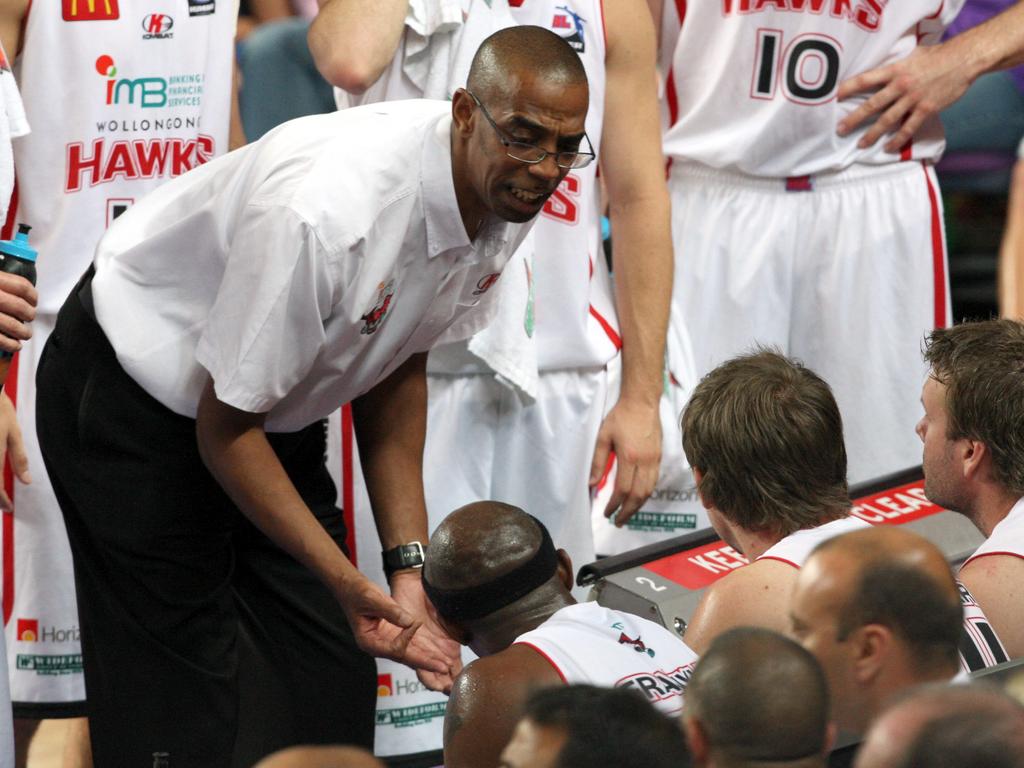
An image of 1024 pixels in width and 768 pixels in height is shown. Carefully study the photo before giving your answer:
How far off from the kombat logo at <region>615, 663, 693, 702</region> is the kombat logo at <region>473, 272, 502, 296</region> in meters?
0.85

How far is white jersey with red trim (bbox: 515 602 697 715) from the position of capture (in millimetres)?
2129

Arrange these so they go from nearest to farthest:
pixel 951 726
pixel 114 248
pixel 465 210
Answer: pixel 951 726 → pixel 465 210 → pixel 114 248

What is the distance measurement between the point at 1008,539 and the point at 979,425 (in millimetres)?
236

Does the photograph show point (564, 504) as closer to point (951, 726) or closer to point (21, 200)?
→ point (21, 200)

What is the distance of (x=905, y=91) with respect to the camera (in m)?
3.95

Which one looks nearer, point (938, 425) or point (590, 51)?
point (938, 425)

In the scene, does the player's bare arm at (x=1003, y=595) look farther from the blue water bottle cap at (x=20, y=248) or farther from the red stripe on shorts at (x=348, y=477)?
the blue water bottle cap at (x=20, y=248)

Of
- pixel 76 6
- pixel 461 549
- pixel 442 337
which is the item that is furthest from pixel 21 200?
pixel 461 549

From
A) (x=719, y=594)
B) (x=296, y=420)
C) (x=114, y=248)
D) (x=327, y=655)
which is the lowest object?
(x=327, y=655)

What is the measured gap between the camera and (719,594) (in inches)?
96.6

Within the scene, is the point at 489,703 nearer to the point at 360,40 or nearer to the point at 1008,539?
the point at 1008,539

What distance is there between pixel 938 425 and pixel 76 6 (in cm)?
A: 195

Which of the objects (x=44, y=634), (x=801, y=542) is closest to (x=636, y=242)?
(x=801, y=542)

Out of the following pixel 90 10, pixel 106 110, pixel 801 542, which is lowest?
pixel 801 542
